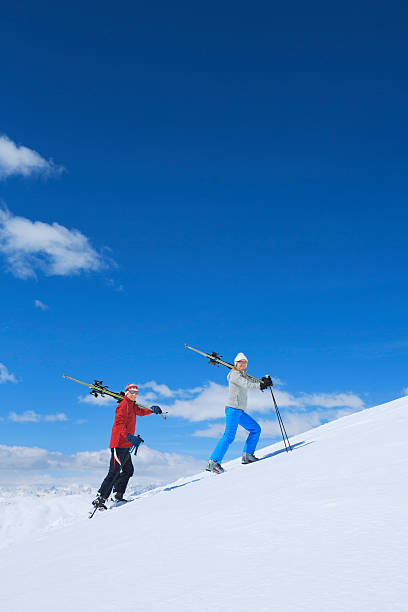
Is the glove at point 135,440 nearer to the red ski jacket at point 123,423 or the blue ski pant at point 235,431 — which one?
the red ski jacket at point 123,423

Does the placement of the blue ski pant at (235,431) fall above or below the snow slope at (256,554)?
above

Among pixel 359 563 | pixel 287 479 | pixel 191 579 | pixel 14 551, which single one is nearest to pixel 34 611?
pixel 191 579

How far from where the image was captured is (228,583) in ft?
8.80

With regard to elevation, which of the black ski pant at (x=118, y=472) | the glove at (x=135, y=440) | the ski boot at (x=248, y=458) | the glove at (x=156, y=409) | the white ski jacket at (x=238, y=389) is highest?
the glove at (x=156, y=409)

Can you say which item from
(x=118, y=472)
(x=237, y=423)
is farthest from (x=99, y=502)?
(x=237, y=423)

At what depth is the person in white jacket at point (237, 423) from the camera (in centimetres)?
Answer: 898

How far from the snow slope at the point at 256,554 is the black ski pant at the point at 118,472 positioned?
356 cm

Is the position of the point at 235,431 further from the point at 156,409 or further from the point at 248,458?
the point at 156,409

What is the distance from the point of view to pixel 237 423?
9.02 metres

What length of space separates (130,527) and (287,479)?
178cm

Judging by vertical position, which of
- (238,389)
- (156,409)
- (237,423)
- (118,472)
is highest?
(156,409)

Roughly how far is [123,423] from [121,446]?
449 millimetres

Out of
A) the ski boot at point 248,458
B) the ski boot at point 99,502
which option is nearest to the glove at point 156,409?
the ski boot at point 99,502

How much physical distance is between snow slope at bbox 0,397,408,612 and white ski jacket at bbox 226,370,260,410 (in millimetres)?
3467
